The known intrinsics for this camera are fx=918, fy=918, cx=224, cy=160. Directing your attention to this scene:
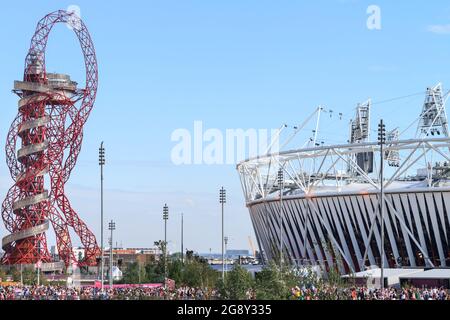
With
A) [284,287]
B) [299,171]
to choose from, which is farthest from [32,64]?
[284,287]

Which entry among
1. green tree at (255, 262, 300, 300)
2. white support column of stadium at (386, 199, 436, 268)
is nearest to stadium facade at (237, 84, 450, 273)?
white support column of stadium at (386, 199, 436, 268)

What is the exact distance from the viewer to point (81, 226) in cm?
11819

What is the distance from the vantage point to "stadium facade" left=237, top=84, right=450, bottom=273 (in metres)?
93.8

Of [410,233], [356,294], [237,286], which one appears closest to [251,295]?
[237,286]

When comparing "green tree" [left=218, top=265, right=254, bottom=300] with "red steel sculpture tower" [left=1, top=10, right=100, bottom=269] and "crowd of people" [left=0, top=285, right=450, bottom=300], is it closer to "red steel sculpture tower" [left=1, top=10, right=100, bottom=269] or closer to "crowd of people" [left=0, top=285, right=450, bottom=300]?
"crowd of people" [left=0, top=285, right=450, bottom=300]

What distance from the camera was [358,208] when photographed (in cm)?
9806

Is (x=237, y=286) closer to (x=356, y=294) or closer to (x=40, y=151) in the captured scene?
(x=356, y=294)

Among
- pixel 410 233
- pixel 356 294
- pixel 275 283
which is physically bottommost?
pixel 356 294

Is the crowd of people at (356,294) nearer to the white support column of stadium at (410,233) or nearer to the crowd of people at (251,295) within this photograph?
the crowd of people at (251,295)

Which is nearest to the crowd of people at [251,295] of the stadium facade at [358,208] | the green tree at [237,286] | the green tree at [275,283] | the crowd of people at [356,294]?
the crowd of people at [356,294]

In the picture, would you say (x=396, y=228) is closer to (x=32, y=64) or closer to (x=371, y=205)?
(x=371, y=205)

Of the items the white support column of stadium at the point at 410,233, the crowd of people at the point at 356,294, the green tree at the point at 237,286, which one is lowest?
the crowd of people at the point at 356,294

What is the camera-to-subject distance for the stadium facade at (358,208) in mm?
93750
